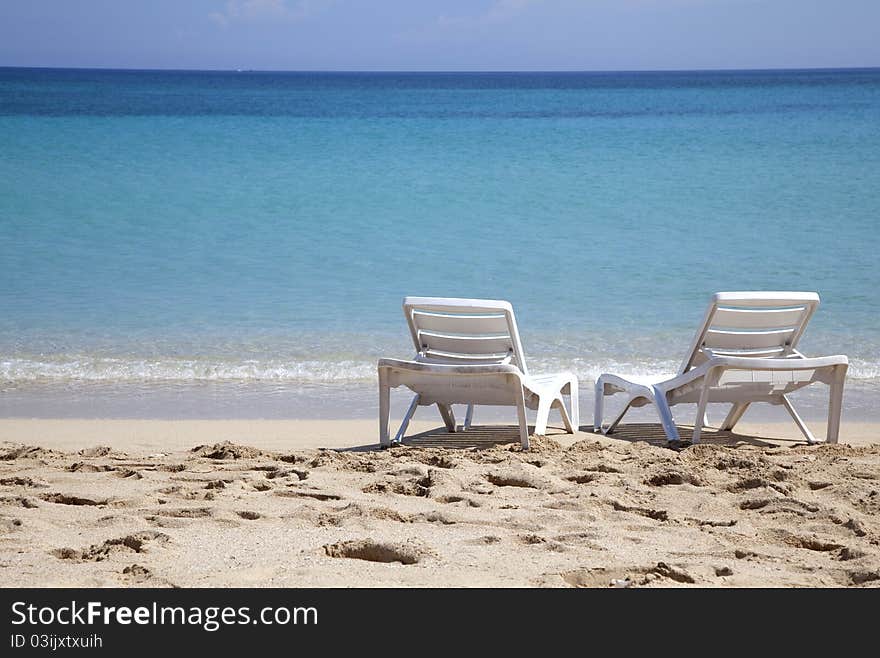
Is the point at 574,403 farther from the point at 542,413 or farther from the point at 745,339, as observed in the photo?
the point at 745,339

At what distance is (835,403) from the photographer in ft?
19.9

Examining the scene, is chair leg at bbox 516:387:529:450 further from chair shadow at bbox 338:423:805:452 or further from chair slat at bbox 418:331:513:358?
chair slat at bbox 418:331:513:358

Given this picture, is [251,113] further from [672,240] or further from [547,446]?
[547,446]

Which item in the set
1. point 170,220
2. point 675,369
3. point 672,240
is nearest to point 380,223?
point 170,220

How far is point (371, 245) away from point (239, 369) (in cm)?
647

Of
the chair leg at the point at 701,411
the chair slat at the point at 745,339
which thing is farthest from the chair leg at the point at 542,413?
the chair slat at the point at 745,339

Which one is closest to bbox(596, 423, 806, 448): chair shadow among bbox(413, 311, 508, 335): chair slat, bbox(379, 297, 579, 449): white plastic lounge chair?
bbox(379, 297, 579, 449): white plastic lounge chair

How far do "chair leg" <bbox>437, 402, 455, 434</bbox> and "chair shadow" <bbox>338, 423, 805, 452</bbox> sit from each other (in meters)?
0.04

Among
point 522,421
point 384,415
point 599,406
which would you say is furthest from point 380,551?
point 599,406

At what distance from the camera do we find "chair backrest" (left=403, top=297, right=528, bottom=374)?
20.0ft

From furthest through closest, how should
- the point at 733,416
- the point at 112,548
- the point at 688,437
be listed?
the point at 733,416 → the point at 688,437 → the point at 112,548

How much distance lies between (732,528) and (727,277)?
913cm

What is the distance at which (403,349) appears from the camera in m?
9.39

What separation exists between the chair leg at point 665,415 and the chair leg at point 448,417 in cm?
130
